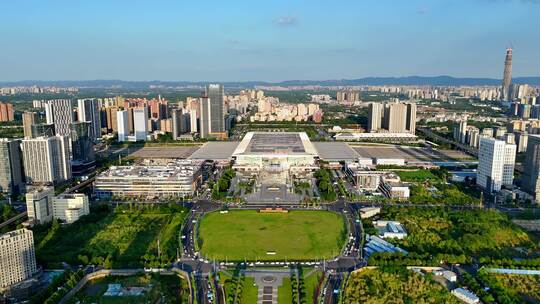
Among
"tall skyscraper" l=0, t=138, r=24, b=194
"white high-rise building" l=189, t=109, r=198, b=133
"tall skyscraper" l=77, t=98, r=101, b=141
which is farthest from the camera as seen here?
"white high-rise building" l=189, t=109, r=198, b=133

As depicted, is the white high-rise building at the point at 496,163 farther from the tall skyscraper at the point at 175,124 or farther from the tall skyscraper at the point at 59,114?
the tall skyscraper at the point at 59,114

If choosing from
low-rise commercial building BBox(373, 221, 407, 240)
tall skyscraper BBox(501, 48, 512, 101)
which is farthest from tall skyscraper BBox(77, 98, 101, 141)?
tall skyscraper BBox(501, 48, 512, 101)

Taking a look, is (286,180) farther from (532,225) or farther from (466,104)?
(466,104)

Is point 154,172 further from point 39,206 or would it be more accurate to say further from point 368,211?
point 368,211

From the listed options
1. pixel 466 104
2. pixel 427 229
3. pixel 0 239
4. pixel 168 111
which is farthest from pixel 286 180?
pixel 466 104

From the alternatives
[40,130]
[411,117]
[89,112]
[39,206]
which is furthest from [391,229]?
[89,112]

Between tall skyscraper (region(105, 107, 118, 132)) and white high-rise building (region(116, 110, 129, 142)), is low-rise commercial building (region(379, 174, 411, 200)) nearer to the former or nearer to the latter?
white high-rise building (region(116, 110, 129, 142))
